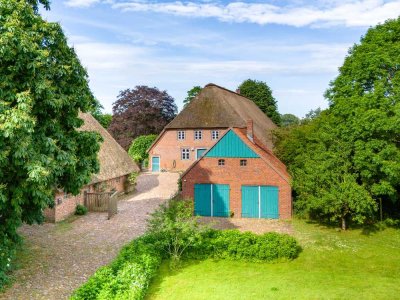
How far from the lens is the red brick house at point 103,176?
21.5 meters

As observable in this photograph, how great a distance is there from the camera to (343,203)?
19.5 meters

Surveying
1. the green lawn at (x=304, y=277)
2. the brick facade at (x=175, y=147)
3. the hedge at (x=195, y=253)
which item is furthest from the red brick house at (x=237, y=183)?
the brick facade at (x=175, y=147)

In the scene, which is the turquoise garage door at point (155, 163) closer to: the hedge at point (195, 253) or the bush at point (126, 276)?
the hedge at point (195, 253)

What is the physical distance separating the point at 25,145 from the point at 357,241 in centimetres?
1716

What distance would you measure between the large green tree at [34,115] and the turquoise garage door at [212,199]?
1114cm

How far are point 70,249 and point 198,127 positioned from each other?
28.2m

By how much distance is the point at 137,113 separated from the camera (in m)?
51.7

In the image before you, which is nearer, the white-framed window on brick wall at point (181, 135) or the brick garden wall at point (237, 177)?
the brick garden wall at point (237, 177)

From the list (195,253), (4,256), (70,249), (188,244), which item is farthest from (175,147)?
(4,256)

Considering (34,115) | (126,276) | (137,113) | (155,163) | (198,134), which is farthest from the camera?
(137,113)

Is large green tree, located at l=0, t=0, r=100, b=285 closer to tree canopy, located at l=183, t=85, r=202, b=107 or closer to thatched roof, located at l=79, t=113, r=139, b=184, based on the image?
thatched roof, located at l=79, t=113, r=139, b=184

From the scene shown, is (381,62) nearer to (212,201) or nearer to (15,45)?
(212,201)

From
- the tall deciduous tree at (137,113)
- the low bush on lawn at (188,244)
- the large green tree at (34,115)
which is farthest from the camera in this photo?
the tall deciduous tree at (137,113)

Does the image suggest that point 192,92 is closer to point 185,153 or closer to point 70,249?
point 185,153
